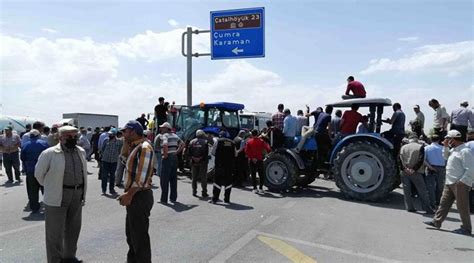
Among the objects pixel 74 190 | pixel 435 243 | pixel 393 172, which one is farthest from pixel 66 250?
pixel 393 172

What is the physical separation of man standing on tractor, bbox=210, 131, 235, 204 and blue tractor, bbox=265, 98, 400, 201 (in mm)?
1553

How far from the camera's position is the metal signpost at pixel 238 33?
49.7 feet

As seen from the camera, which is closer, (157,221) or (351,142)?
(157,221)

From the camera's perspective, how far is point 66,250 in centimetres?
493

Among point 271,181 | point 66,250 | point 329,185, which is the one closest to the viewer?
point 66,250

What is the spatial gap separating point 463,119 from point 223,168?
278 inches

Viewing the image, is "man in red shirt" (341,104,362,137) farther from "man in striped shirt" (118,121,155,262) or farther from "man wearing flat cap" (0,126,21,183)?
"man wearing flat cap" (0,126,21,183)

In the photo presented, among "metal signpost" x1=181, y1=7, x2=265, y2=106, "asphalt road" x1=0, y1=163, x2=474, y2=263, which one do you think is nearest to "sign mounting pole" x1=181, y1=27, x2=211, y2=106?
"metal signpost" x1=181, y1=7, x2=265, y2=106

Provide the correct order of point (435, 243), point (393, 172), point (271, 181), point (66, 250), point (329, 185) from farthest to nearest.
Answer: point (329, 185) < point (271, 181) < point (393, 172) < point (435, 243) < point (66, 250)

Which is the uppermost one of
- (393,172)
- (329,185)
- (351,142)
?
(351,142)

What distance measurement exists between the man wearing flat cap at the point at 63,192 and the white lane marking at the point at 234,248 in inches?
71.1

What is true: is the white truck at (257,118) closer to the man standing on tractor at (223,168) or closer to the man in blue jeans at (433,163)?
the man standing on tractor at (223,168)

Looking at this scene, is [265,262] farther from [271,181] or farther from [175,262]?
[271,181]

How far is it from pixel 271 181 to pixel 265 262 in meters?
5.38
